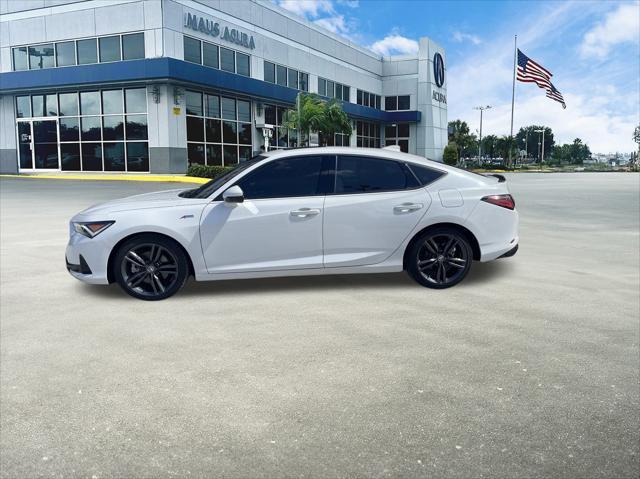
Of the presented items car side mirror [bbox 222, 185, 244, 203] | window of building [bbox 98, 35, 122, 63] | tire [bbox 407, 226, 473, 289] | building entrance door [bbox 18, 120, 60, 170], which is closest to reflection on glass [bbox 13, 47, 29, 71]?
building entrance door [bbox 18, 120, 60, 170]

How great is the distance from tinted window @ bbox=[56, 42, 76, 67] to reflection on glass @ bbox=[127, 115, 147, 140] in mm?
5170

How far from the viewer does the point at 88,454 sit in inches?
123

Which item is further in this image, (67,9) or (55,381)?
(67,9)

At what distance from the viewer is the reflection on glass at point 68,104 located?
35844 millimetres

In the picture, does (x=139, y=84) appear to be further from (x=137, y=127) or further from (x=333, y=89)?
(x=333, y=89)

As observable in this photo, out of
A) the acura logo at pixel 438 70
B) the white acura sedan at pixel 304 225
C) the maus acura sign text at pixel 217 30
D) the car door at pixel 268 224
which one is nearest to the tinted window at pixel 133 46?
the maus acura sign text at pixel 217 30

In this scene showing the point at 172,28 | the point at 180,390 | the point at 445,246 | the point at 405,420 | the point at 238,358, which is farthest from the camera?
the point at 172,28

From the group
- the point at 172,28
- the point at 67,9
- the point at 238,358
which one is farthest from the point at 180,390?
the point at 67,9

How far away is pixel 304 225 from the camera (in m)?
6.57

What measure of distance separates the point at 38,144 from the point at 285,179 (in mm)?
35736

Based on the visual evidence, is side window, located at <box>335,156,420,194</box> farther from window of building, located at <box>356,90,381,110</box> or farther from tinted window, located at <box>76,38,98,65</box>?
window of building, located at <box>356,90,381,110</box>

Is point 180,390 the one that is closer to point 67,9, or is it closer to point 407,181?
point 407,181

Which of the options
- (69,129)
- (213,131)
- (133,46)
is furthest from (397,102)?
(69,129)

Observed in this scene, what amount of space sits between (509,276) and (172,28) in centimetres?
3025
